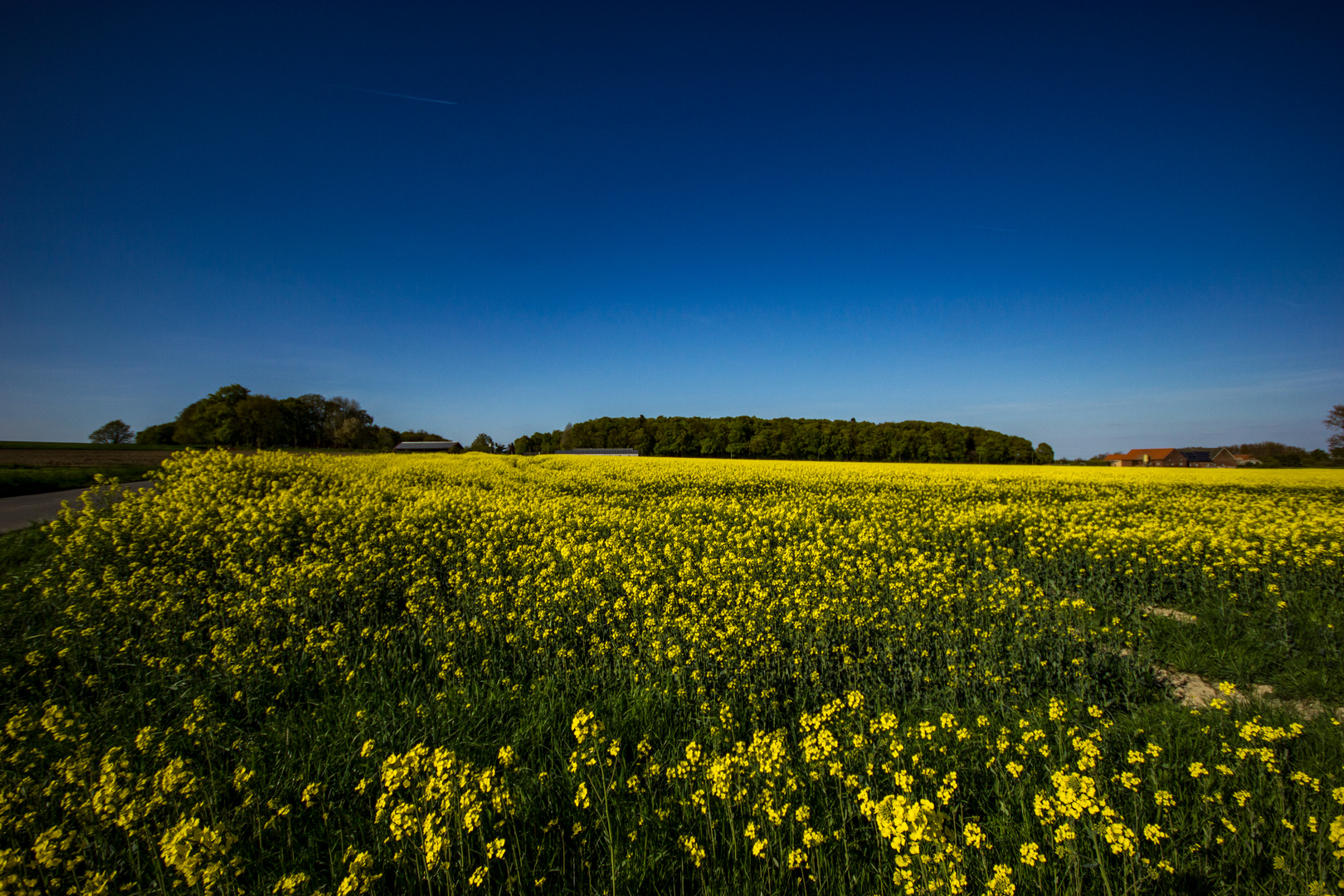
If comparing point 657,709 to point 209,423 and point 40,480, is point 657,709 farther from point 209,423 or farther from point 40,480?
point 209,423

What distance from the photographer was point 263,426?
64.5m

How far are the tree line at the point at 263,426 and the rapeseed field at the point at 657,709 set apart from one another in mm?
59909

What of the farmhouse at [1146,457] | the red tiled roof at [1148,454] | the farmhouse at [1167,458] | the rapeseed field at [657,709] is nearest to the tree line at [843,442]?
the farmhouse at [1167,458]

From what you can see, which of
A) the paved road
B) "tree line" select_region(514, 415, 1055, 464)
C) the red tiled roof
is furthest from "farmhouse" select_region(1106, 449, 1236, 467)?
the paved road

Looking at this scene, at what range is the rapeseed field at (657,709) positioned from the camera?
2445 millimetres

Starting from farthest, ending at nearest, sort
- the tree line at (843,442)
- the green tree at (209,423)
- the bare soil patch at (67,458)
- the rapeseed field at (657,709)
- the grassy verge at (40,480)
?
1. the tree line at (843,442)
2. the green tree at (209,423)
3. the bare soil patch at (67,458)
4. the grassy verge at (40,480)
5. the rapeseed field at (657,709)

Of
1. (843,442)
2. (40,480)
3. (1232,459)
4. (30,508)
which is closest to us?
(30,508)

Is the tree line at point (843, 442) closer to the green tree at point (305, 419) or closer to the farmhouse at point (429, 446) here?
the farmhouse at point (429, 446)

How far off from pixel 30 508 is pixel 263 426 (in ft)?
205

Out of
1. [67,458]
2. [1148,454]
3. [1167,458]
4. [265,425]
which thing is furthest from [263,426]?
[1148,454]

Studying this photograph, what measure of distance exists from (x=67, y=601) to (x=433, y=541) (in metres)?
4.25

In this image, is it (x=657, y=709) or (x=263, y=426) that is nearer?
(x=657, y=709)

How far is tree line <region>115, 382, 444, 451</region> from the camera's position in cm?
6288

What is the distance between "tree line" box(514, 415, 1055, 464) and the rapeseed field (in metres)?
59.4
